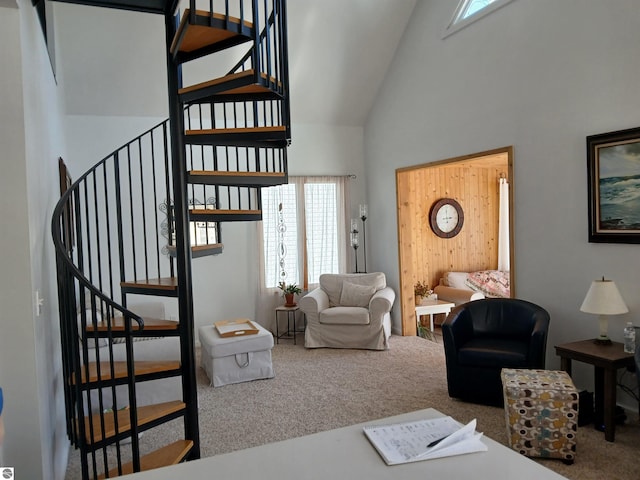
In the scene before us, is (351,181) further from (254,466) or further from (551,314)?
(254,466)

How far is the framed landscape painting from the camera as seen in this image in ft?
11.6

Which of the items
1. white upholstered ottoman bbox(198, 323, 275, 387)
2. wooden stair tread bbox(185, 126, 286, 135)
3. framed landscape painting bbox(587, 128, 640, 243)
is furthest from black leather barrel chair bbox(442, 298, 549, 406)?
wooden stair tread bbox(185, 126, 286, 135)

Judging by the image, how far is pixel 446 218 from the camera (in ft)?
24.0

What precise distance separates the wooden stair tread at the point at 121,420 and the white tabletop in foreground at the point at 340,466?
4.92 feet

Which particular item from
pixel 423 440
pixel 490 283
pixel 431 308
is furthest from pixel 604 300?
pixel 490 283

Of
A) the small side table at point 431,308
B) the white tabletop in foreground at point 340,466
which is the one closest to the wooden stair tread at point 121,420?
the white tabletop in foreground at point 340,466

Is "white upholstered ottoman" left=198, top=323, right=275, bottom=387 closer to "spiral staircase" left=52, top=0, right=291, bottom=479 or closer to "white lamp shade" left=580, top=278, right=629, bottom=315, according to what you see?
"spiral staircase" left=52, top=0, right=291, bottom=479

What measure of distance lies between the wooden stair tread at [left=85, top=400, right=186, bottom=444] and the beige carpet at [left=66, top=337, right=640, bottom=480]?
0.51 meters

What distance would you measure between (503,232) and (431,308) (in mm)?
2022

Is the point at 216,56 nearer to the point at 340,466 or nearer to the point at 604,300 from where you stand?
the point at 604,300

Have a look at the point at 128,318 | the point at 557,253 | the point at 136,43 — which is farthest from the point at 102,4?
the point at 557,253

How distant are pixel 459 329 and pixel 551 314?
81cm

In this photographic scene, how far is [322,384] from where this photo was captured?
15.0 ft

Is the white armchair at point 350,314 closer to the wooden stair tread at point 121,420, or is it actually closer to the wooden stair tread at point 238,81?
the wooden stair tread at point 121,420
